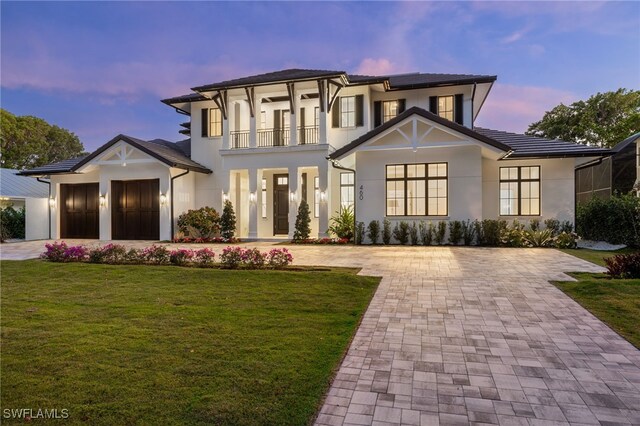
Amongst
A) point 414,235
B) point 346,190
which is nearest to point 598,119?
point 414,235

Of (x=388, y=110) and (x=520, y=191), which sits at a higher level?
(x=388, y=110)

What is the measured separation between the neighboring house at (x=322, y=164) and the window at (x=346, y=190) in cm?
5

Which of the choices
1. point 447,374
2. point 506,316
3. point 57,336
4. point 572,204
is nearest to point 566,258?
point 572,204

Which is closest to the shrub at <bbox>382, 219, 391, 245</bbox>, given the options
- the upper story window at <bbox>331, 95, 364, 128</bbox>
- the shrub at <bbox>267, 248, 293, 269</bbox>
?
the upper story window at <bbox>331, 95, 364, 128</bbox>

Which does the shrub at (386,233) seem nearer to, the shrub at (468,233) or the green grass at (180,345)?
the shrub at (468,233)

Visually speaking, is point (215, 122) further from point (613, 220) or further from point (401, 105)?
point (613, 220)

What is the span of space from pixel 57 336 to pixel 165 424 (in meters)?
2.66

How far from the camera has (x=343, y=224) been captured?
14.4m

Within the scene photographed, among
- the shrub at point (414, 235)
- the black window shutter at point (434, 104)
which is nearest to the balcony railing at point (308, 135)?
the black window shutter at point (434, 104)

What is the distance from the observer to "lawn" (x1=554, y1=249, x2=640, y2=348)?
434 centimetres

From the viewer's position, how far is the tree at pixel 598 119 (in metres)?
23.0

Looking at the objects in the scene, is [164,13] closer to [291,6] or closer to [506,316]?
[291,6]

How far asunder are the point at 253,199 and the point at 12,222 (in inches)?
544

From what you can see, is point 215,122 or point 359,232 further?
point 215,122
